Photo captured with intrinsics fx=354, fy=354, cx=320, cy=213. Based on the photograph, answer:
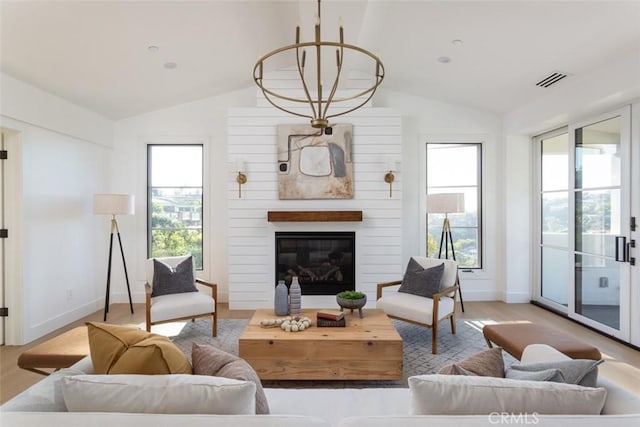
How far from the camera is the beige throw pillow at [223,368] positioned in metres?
1.33

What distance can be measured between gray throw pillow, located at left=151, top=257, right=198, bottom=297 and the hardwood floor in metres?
0.76

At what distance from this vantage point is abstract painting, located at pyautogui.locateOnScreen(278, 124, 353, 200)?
15.4ft

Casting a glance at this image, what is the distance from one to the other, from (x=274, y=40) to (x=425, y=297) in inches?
125

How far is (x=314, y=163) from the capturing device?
4695mm

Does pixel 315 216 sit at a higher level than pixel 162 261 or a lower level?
higher

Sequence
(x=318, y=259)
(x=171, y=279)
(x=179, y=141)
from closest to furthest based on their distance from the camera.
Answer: (x=171, y=279) → (x=318, y=259) → (x=179, y=141)

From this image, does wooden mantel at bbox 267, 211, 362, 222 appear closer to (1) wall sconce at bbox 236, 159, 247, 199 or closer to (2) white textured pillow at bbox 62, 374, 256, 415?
(1) wall sconce at bbox 236, 159, 247, 199

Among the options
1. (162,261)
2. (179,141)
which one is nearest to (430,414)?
(162,261)

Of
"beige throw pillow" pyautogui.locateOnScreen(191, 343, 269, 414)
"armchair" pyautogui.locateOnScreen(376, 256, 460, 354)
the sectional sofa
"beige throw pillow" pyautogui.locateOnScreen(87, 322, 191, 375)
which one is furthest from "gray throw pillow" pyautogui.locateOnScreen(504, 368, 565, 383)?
"armchair" pyautogui.locateOnScreen(376, 256, 460, 354)

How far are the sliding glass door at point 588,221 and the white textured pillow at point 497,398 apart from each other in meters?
3.14

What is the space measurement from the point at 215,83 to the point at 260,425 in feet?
14.6

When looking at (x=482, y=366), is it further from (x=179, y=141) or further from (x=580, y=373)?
(x=179, y=141)

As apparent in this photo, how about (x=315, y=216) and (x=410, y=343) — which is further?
(x=315, y=216)

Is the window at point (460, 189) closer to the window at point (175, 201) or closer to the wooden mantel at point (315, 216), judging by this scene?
the wooden mantel at point (315, 216)
